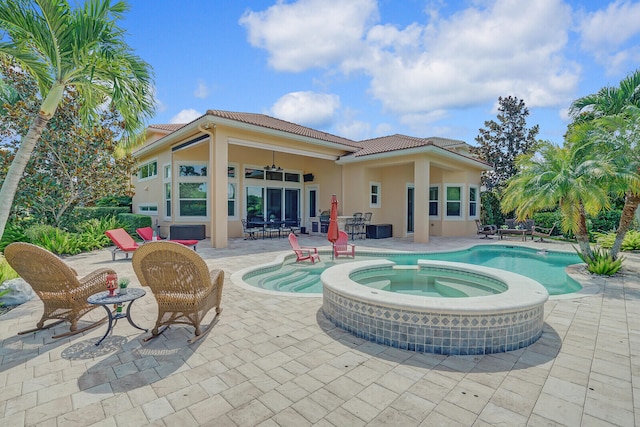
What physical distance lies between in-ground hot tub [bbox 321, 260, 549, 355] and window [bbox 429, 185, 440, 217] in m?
13.0

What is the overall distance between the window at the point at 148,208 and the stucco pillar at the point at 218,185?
7.10 meters

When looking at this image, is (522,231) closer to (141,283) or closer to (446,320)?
(446,320)

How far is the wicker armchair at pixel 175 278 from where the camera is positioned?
3588mm

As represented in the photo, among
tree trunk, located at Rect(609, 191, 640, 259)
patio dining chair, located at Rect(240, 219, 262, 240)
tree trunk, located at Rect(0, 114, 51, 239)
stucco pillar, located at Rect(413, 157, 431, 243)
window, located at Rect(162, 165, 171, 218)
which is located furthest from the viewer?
window, located at Rect(162, 165, 171, 218)

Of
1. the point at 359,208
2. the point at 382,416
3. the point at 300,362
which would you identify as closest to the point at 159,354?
the point at 300,362

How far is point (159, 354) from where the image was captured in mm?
3408

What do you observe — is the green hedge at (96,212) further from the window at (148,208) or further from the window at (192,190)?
the window at (192,190)

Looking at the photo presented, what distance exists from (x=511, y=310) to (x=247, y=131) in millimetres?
10447

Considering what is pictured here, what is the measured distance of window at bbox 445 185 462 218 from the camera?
1638 cm

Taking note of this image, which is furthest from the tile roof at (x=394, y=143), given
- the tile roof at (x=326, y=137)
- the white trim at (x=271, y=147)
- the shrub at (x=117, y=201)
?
the shrub at (x=117, y=201)

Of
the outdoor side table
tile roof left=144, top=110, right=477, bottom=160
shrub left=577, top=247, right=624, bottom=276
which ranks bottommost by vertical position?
shrub left=577, top=247, right=624, bottom=276

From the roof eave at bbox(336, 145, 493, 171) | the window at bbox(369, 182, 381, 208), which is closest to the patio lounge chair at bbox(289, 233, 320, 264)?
the roof eave at bbox(336, 145, 493, 171)

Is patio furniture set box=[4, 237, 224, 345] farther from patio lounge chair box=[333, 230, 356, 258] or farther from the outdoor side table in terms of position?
patio lounge chair box=[333, 230, 356, 258]

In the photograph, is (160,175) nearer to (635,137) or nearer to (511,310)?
(511,310)
